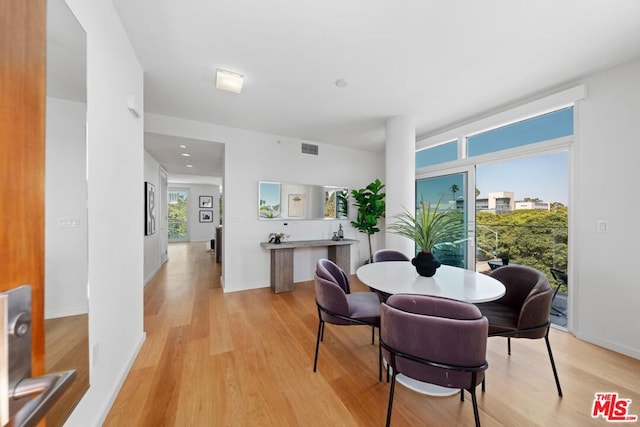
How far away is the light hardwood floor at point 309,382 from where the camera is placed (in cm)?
153

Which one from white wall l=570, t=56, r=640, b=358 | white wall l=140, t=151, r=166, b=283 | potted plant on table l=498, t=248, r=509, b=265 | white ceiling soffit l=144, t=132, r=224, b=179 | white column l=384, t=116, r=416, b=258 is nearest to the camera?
white wall l=570, t=56, r=640, b=358

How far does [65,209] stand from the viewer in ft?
3.53

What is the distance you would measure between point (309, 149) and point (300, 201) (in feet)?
3.41

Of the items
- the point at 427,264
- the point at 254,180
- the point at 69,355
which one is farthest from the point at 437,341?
the point at 254,180

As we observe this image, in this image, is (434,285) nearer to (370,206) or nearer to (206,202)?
(370,206)

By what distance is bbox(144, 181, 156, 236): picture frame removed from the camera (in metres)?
4.32

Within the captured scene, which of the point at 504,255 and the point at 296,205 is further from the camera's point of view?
the point at 296,205

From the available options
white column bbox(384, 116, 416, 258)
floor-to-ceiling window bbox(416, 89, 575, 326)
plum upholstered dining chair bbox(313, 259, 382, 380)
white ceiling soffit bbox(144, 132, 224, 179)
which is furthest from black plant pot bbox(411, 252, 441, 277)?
white ceiling soffit bbox(144, 132, 224, 179)

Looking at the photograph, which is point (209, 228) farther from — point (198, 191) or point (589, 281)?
point (589, 281)

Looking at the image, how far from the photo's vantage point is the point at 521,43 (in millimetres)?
2012

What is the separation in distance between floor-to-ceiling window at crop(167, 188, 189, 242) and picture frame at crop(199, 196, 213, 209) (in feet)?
1.79

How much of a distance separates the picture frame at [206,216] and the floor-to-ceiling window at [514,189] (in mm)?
9355

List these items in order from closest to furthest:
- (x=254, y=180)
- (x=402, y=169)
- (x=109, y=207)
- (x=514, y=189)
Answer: (x=109, y=207) < (x=514, y=189) < (x=402, y=169) < (x=254, y=180)

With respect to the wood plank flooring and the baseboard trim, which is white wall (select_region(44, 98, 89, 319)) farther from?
the baseboard trim
